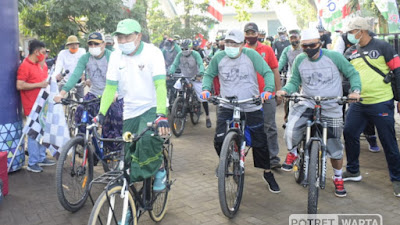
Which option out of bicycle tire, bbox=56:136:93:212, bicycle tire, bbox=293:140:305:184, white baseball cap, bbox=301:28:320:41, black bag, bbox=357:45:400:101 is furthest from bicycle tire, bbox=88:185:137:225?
black bag, bbox=357:45:400:101

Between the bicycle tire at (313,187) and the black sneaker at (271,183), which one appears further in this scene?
the black sneaker at (271,183)

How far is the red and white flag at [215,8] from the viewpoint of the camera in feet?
79.6

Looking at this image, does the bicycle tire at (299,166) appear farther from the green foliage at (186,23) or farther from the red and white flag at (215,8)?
the red and white flag at (215,8)

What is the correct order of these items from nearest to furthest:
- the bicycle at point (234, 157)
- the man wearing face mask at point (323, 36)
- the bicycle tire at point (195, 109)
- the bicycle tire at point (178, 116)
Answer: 1. the bicycle at point (234, 157)
2. the bicycle tire at point (178, 116)
3. the man wearing face mask at point (323, 36)
4. the bicycle tire at point (195, 109)

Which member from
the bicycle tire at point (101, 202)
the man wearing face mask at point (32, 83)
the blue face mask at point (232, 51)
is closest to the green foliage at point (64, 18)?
the man wearing face mask at point (32, 83)

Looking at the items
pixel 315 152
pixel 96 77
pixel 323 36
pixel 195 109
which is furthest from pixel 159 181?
pixel 323 36

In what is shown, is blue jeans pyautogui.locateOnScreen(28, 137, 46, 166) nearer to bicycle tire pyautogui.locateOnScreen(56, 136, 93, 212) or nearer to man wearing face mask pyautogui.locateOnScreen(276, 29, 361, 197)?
bicycle tire pyautogui.locateOnScreen(56, 136, 93, 212)

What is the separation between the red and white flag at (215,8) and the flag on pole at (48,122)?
18.3 m

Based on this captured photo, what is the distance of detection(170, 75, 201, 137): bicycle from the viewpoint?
379 inches

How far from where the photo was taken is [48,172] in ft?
23.0

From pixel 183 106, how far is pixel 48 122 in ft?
12.9

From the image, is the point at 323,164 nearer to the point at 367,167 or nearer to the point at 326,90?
the point at 326,90

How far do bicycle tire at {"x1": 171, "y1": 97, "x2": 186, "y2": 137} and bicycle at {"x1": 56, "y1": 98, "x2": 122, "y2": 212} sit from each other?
4.00 metres

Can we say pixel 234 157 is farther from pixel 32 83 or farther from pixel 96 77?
pixel 32 83
